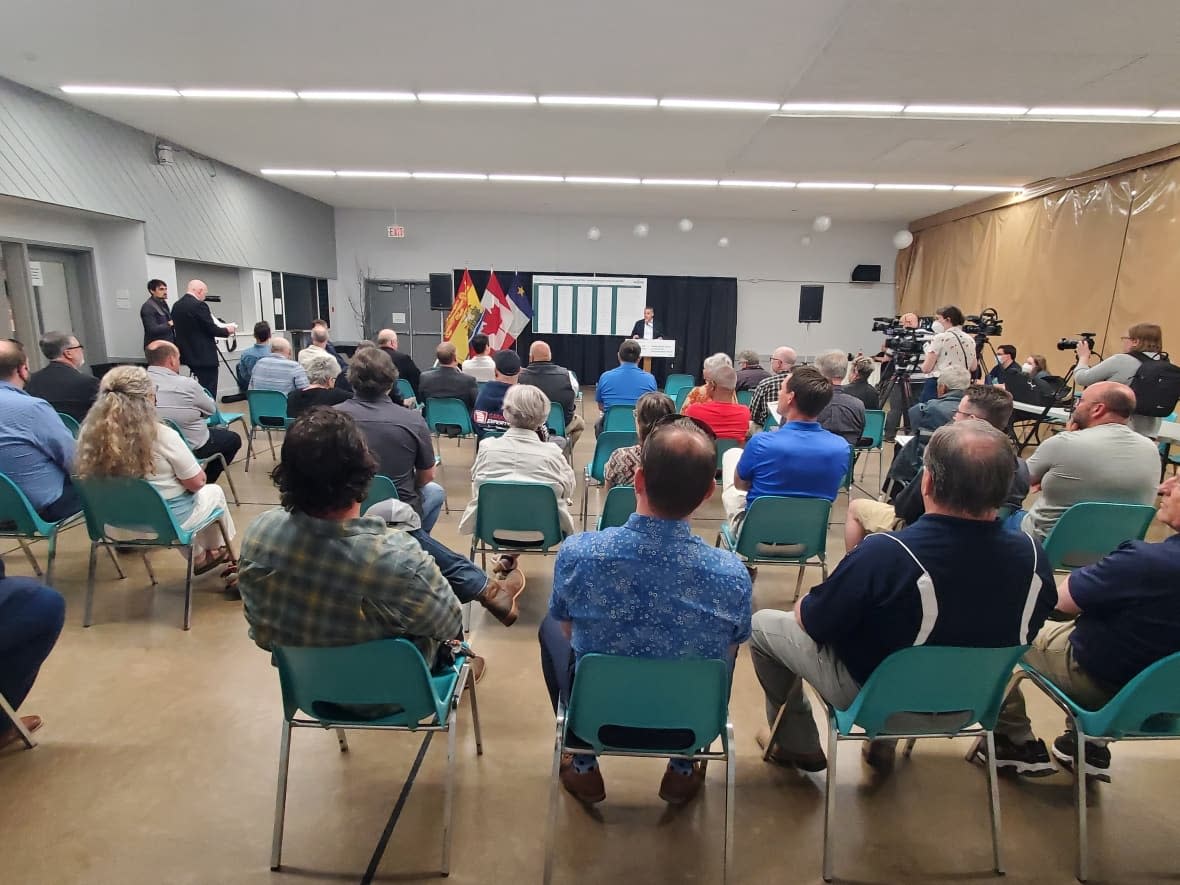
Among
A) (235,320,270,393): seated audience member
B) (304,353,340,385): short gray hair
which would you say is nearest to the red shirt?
(304,353,340,385): short gray hair

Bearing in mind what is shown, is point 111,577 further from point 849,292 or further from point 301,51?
point 849,292

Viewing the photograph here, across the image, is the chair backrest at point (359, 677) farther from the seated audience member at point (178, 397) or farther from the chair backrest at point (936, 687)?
the seated audience member at point (178, 397)

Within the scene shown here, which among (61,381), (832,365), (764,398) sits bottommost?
(764,398)

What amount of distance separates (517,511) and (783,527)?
1.15 meters

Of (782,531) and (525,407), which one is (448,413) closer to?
(525,407)

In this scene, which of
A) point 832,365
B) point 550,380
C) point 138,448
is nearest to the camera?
point 138,448

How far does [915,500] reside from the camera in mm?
2309

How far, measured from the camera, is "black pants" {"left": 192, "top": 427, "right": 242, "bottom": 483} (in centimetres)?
384

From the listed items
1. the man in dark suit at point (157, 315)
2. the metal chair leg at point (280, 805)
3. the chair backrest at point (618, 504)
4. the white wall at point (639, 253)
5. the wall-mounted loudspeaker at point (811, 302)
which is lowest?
the metal chair leg at point (280, 805)

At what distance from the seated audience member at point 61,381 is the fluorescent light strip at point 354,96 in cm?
261

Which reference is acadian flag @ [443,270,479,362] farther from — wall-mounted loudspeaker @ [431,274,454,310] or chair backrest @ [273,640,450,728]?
chair backrest @ [273,640,450,728]

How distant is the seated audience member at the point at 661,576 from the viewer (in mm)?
1346

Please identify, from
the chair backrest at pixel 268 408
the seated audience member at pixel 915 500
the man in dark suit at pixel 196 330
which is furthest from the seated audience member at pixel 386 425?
the man in dark suit at pixel 196 330

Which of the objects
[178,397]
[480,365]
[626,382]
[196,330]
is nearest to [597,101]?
[626,382]
